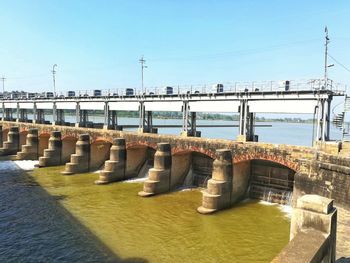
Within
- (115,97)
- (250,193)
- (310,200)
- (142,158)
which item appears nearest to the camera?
(310,200)

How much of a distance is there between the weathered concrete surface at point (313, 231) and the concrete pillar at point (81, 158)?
40004mm

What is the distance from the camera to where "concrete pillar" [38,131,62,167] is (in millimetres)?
49406

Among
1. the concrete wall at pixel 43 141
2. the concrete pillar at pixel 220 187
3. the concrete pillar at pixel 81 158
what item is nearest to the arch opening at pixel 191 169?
the concrete pillar at pixel 220 187

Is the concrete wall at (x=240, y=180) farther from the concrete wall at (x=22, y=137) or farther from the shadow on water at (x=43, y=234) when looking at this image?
the concrete wall at (x=22, y=137)

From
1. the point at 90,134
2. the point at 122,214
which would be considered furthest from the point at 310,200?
the point at 90,134

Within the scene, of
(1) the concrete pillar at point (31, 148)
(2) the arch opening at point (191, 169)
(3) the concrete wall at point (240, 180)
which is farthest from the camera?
(1) the concrete pillar at point (31, 148)

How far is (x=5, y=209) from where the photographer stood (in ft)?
93.2

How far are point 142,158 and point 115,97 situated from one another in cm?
1662

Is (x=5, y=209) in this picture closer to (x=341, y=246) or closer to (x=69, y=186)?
(x=69, y=186)

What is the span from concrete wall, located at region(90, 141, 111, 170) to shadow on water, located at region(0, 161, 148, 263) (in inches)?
523

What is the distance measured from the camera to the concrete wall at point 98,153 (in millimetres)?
47031

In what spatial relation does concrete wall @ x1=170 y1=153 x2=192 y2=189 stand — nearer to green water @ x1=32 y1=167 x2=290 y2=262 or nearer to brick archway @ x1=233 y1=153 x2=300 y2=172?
green water @ x1=32 y1=167 x2=290 y2=262

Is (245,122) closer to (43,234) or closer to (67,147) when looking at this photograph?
(43,234)

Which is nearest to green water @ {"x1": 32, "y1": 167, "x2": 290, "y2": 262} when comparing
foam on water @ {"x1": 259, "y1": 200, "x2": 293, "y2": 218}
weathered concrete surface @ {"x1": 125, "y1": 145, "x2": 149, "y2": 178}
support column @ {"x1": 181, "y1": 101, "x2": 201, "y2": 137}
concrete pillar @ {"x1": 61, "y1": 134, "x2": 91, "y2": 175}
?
foam on water @ {"x1": 259, "y1": 200, "x2": 293, "y2": 218}
